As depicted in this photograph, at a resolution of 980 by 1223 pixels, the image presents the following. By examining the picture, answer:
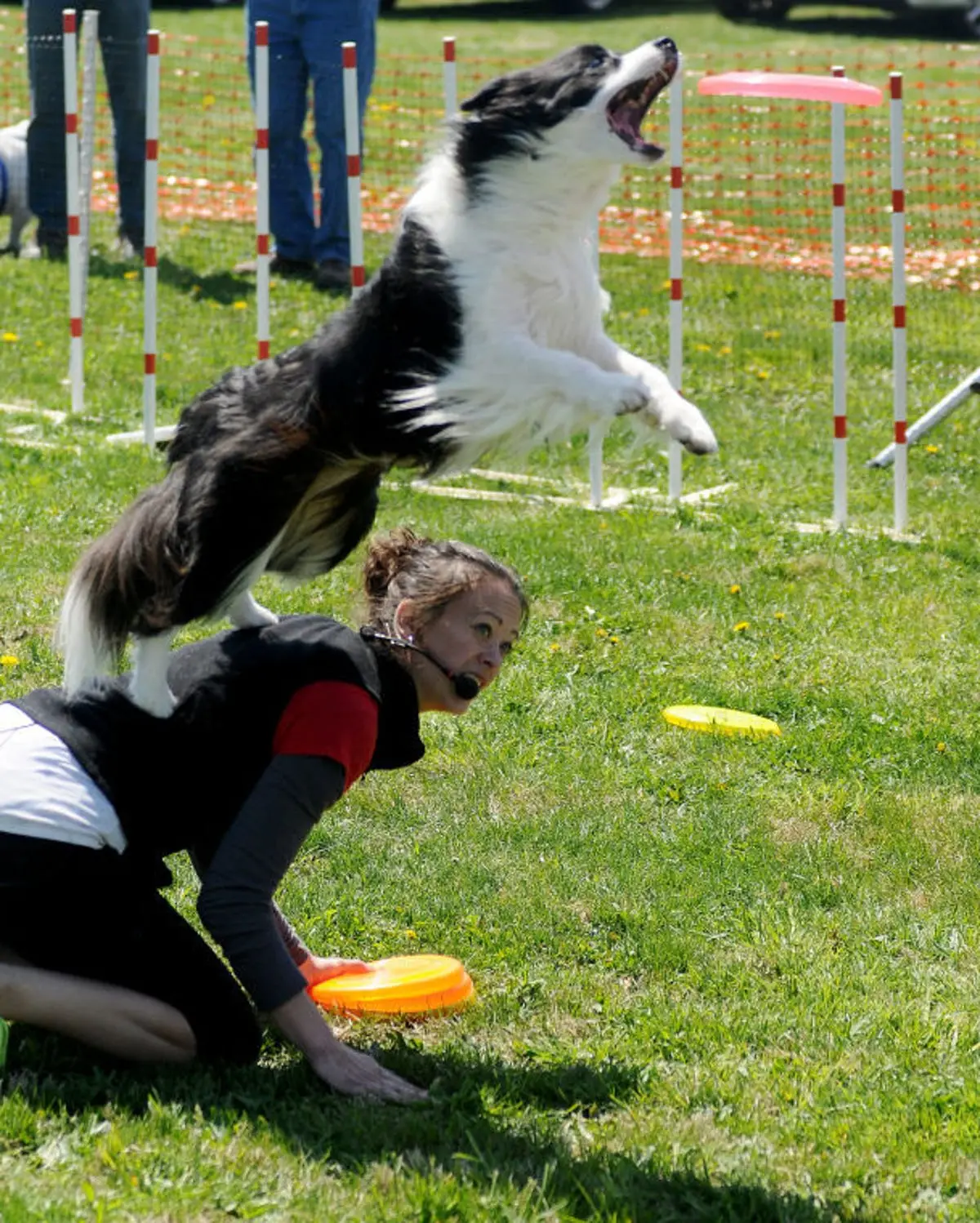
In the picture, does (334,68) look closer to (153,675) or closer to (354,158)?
(354,158)

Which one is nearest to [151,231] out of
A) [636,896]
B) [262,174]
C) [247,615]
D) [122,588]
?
[262,174]

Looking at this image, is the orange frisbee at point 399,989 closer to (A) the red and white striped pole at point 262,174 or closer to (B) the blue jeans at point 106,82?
(A) the red and white striped pole at point 262,174

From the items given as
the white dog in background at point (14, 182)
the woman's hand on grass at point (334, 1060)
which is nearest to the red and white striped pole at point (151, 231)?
the white dog in background at point (14, 182)

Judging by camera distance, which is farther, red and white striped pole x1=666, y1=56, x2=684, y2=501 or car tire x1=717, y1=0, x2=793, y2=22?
car tire x1=717, y1=0, x2=793, y2=22

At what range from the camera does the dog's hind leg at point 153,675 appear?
3658 mm

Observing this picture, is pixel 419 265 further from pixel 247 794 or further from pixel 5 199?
pixel 5 199

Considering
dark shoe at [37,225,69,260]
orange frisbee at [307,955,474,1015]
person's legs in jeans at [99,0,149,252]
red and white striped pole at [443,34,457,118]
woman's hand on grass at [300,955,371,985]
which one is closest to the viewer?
orange frisbee at [307,955,474,1015]

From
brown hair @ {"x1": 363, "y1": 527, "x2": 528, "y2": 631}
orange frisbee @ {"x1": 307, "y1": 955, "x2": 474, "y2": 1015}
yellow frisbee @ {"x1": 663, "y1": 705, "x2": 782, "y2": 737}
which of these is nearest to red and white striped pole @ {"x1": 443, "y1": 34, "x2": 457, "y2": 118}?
yellow frisbee @ {"x1": 663, "y1": 705, "x2": 782, "y2": 737}

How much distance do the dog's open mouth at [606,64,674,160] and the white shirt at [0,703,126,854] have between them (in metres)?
1.60

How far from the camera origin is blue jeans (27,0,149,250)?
10.8m

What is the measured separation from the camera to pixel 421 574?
3.67 meters

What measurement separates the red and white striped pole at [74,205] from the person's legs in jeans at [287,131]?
178 cm

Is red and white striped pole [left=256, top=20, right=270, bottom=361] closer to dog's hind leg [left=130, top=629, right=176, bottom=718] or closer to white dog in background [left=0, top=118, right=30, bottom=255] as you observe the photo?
white dog in background [left=0, top=118, right=30, bottom=255]

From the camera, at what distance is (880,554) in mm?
7133
